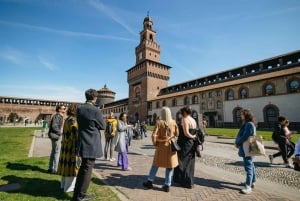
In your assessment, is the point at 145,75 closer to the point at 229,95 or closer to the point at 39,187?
the point at 229,95

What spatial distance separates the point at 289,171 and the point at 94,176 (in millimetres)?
6265

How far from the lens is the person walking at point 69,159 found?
4.01 metres

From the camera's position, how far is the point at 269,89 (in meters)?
27.2

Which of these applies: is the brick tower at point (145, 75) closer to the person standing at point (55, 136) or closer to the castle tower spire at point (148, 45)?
the castle tower spire at point (148, 45)

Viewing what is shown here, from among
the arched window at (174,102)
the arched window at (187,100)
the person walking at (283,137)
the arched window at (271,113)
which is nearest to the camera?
the person walking at (283,137)

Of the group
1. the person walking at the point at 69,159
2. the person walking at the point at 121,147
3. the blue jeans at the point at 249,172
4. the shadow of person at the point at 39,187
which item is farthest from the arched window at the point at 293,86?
the shadow of person at the point at 39,187

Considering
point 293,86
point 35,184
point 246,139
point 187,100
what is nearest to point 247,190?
point 246,139

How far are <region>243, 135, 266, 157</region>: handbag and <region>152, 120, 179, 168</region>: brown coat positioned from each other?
1.73 meters

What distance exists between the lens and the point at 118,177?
17.2ft

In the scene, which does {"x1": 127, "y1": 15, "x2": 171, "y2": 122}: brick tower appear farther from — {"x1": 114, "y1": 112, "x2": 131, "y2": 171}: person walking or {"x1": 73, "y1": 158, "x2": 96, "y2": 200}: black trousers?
{"x1": 73, "y1": 158, "x2": 96, "y2": 200}: black trousers

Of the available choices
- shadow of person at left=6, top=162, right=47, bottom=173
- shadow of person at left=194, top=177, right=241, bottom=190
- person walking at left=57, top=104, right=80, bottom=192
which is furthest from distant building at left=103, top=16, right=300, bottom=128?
person walking at left=57, top=104, right=80, bottom=192

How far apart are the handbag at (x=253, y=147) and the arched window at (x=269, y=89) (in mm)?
26943

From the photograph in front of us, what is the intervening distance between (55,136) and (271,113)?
2948 cm

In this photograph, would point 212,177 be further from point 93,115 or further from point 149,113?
point 149,113
